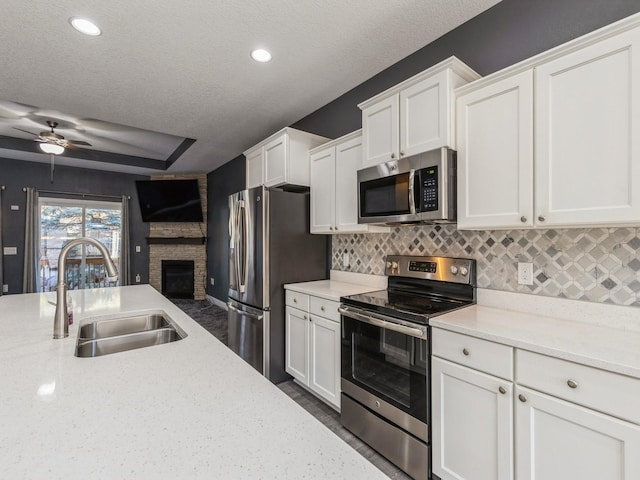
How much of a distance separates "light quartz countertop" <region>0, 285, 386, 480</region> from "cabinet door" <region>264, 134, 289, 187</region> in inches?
81.4

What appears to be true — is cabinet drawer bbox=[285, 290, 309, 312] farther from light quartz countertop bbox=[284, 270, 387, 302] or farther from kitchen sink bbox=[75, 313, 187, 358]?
kitchen sink bbox=[75, 313, 187, 358]

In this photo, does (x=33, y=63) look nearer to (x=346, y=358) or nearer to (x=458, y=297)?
(x=346, y=358)

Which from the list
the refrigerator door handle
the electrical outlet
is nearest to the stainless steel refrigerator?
the refrigerator door handle

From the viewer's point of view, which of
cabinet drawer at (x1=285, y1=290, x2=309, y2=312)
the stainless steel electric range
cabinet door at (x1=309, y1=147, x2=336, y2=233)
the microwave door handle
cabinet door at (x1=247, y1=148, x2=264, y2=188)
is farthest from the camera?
cabinet door at (x1=247, y1=148, x2=264, y2=188)

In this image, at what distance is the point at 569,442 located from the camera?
3.82 feet

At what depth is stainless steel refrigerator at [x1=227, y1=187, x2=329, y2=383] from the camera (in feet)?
9.14

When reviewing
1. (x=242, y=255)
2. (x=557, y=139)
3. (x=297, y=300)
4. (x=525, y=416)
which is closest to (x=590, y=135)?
(x=557, y=139)

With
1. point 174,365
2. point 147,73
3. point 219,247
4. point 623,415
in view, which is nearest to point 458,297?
point 623,415

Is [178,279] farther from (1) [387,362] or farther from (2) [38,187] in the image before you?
(1) [387,362]

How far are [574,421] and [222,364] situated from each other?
1299 millimetres

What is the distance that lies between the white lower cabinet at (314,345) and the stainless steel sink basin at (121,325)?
1.10 metres

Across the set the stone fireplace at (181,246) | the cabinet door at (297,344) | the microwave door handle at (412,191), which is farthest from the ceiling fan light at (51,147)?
the microwave door handle at (412,191)

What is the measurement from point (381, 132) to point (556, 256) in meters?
1.27

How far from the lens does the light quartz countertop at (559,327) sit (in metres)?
1.13
